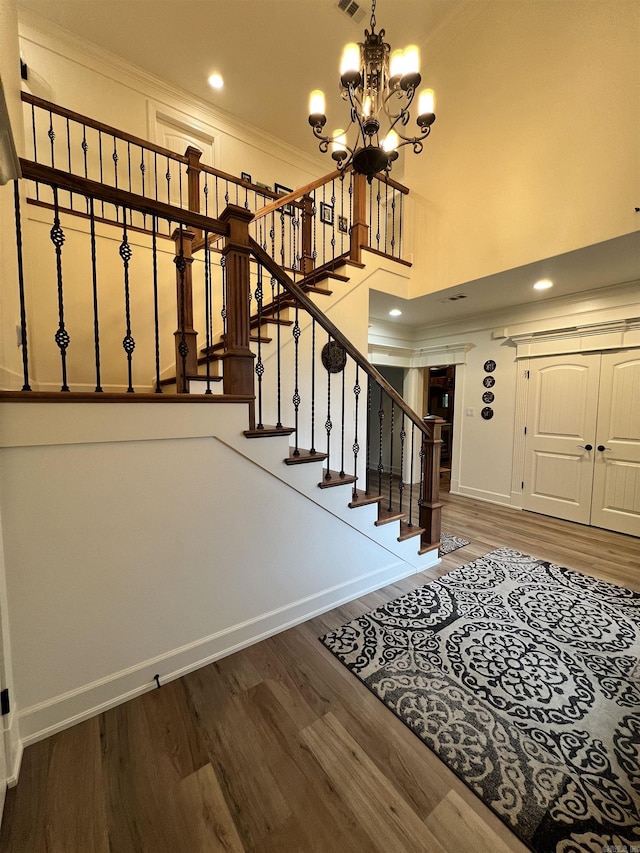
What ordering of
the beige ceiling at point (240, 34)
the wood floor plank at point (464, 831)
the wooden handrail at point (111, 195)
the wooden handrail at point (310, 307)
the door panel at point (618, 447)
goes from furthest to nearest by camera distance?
the door panel at point (618, 447)
the beige ceiling at point (240, 34)
the wooden handrail at point (310, 307)
the wooden handrail at point (111, 195)
the wood floor plank at point (464, 831)

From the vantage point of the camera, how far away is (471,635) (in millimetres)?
2033

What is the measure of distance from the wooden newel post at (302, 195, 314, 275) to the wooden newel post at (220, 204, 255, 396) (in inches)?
79.6

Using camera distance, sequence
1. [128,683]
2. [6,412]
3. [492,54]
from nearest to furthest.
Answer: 1. [6,412]
2. [128,683]
3. [492,54]

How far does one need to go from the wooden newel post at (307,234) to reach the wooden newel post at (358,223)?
0.52 metres

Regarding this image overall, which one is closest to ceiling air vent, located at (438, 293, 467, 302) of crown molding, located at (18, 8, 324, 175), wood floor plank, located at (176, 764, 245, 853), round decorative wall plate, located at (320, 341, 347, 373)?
round decorative wall plate, located at (320, 341, 347, 373)

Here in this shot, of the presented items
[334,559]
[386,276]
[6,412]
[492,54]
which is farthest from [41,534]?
[492,54]

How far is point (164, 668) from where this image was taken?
166cm

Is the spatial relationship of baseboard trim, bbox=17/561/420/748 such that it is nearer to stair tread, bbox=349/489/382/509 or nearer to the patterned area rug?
stair tread, bbox=349/489/382/509

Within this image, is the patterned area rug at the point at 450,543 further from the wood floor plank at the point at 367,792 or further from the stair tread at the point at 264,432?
the stair tread at the point at 264,432

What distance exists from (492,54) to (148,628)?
535 cm

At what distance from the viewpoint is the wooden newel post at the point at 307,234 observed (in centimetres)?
364

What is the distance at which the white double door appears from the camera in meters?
3.56

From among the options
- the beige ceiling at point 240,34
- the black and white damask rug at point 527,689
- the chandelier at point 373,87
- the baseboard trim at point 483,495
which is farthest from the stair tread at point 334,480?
the beige ceiling at point 240,34

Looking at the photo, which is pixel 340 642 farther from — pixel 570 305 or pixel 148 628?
pixel 570 305
